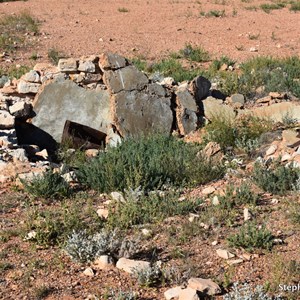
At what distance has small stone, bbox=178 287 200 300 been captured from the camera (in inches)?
149

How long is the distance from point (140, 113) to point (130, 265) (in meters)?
4.43

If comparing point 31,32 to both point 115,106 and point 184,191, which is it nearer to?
point 115,106

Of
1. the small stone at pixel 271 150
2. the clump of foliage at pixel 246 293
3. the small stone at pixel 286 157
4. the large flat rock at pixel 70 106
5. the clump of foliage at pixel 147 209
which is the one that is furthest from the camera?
the large flat rock at pixel 70 106

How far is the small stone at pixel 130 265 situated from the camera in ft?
13.9

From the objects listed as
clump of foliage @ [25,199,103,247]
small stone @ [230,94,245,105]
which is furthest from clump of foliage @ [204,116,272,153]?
clump of foliage @ [25,199,103,247]

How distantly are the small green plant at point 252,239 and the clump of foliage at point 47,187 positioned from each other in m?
2.03

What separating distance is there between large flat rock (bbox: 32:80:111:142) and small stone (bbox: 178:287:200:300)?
4908 millimetres

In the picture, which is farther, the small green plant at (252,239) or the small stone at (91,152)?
the small stone at (91,152)

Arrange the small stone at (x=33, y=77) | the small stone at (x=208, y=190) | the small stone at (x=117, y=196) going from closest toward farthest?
1. the small stone at (x=117, y=196)
2. the small stone at (x=208, y=190)
3. the small stone at (x=33, y=77)

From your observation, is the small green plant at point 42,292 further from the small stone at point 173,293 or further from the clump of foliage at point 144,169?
the clump of foliage at point 144,169

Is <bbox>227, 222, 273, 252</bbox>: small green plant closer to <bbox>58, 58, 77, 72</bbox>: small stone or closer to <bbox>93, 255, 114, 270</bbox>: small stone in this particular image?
<bbox>93, 255, 114, 270</bbox>: small stone

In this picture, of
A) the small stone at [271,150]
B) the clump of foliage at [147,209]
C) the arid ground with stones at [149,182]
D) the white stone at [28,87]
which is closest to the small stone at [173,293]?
the arid ground with stones at [149,182]

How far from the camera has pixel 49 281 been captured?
421cm

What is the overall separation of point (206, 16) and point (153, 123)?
12091 mm
